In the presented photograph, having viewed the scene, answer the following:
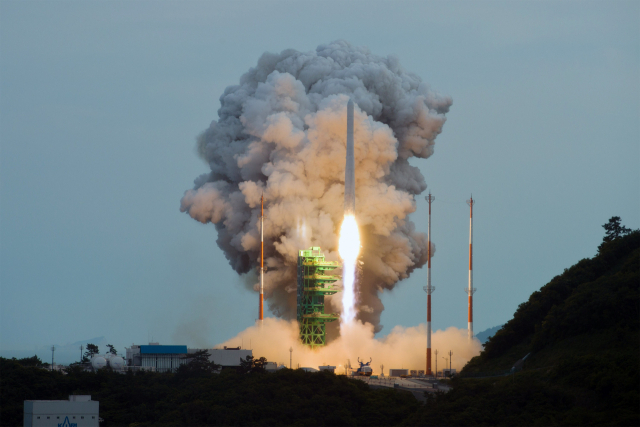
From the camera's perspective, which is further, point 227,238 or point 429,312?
point 227,238

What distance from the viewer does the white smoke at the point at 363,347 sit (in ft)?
263

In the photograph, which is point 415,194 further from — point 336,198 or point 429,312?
point 429,312

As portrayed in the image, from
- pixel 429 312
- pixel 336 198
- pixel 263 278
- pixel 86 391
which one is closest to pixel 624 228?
pixel 429 312

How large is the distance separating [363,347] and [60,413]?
28876 mm

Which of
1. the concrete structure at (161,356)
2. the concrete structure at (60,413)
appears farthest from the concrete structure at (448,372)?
the concrete structure at (60,413)

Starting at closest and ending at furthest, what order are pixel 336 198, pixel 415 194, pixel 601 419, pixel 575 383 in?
pixel 601 419, pixel 575 383, pixel 336 198, pixel 415 194

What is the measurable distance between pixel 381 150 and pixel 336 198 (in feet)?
16.7

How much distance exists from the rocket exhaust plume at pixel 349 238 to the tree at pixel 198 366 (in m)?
10.7

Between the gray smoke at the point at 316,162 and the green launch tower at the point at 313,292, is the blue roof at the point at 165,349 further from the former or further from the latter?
the green launch tower at the point at 313,292

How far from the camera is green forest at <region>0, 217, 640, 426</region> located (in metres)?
50.7

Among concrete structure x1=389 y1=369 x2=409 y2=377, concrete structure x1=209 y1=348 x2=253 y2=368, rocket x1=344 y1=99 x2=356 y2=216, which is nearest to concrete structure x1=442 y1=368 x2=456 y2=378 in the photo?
concrete structure x1=389 y1=369 x2=409 y2=377

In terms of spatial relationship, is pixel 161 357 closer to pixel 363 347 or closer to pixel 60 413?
pixel 363 347

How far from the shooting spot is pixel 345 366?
78.6 m

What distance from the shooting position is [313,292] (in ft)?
272
